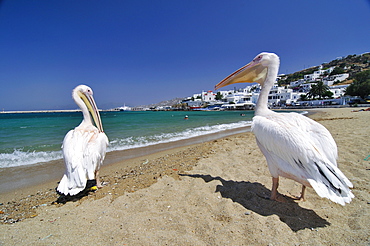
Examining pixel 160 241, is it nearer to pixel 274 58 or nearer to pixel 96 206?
pixel 96 206

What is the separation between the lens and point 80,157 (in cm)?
334

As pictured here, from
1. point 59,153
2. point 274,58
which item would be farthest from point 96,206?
point 59,153

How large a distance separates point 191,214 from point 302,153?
5.54 feet

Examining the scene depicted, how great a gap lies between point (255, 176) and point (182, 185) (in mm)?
1643

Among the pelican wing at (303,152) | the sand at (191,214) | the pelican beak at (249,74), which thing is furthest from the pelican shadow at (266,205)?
the pelican beak at (249,74)

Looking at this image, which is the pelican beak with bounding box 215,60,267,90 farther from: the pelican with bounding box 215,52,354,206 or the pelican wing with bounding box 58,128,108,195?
the pelican wing with bounding box 58,128,108,195

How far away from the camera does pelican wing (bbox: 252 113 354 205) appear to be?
2031 millimetres

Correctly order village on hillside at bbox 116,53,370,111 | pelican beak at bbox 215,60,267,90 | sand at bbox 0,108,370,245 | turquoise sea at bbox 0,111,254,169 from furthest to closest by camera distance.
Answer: village on hillside at bbox 116,53,370,111 → turquoise sea at bbox 0,111,254,169 → pelican beak at bbox 215,60,267,90 → sand at bbox 0,108,370,245

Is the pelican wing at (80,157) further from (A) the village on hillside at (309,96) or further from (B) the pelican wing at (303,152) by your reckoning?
(A) the village on hillside at (309,96)

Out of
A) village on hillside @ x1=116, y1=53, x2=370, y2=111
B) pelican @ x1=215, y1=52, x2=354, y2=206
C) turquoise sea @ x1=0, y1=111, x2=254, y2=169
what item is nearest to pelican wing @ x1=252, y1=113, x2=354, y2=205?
pelican @ x1=215, y1=52, x2=354, y2=206

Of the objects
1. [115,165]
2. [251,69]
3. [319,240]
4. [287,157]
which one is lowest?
[115,165]

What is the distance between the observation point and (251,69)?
11.1 ft

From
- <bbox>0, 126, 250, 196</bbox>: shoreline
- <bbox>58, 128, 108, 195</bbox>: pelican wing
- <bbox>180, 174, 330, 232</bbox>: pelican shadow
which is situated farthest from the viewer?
<bbox>0, 126, 250, 196</bbox>: shoreline

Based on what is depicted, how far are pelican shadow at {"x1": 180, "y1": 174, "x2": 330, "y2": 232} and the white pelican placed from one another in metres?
2.45
